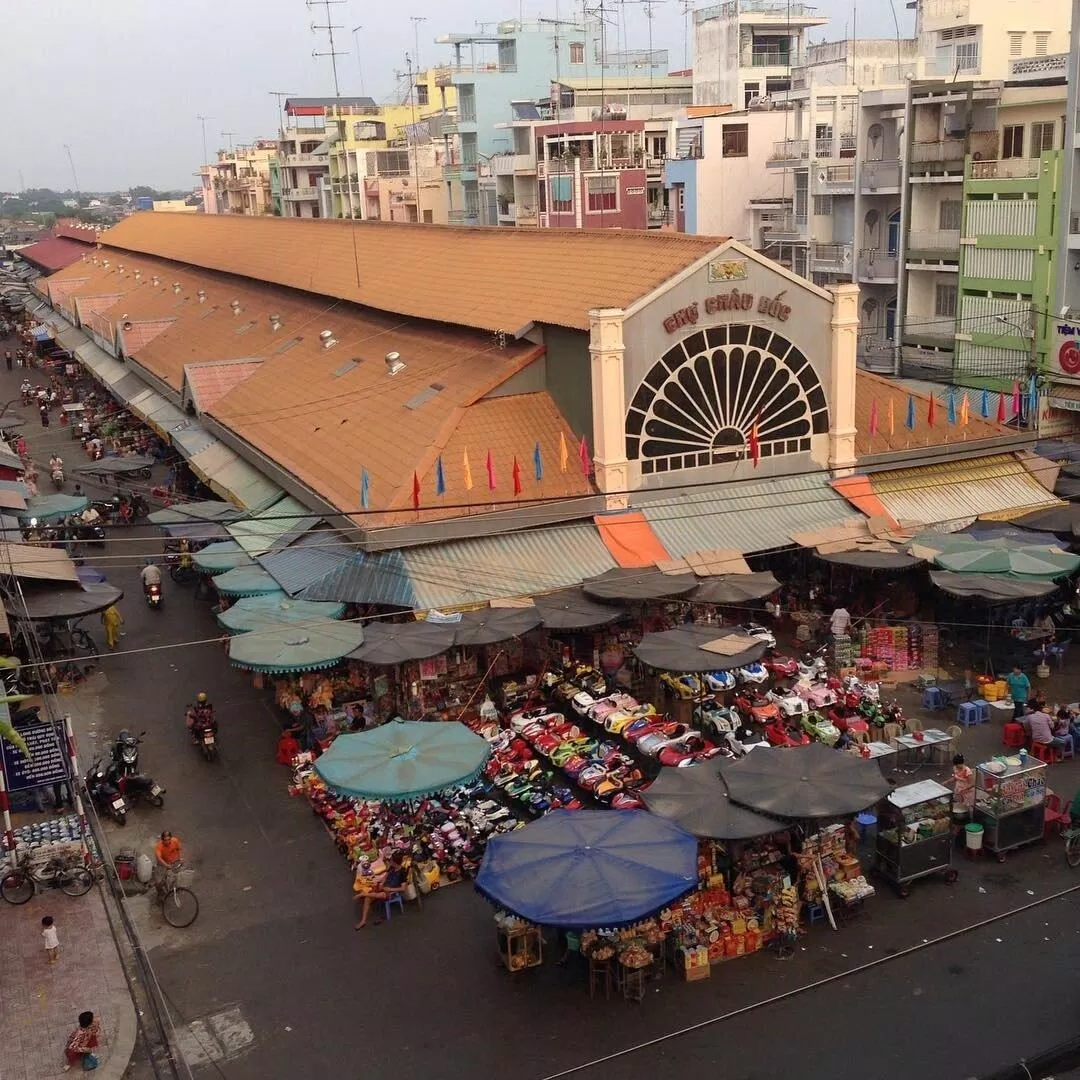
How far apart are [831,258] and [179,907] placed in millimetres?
36740

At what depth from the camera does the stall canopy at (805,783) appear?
594 inches

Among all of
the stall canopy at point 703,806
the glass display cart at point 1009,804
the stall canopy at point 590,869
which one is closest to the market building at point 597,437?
the stall canopy at point 703,806

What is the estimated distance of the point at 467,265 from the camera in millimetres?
35188

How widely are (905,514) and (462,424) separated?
9.98 metres

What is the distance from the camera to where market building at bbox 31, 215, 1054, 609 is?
77.7 ft

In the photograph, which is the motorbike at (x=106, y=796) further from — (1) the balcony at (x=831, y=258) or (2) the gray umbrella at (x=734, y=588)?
(1) the balcony at (x=831, y=258)

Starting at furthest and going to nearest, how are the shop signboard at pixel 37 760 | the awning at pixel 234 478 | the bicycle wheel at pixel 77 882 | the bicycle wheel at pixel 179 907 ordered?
the awning at pixel 234 478 → the shop signboard at pixel 37 760 → the bicycle wheel at pixel 77 882 → the bicycle wheel at pixel 179 907

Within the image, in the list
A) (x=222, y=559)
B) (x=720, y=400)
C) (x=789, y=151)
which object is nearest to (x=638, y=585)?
(x=720, y=400)

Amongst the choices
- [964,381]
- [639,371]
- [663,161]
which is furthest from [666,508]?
[663,161]

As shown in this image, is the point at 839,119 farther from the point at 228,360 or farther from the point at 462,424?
the point at 462,424

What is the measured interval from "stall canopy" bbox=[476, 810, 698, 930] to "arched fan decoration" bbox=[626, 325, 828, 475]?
36.6ft

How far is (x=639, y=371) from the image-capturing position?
2420 cm

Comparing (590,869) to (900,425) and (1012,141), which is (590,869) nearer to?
(900,425)

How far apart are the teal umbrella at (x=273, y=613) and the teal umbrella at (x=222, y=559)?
257 centimetres
